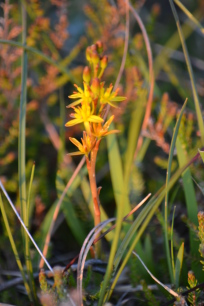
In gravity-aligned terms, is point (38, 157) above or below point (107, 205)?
above

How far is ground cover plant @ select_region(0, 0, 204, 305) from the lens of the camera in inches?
28.0

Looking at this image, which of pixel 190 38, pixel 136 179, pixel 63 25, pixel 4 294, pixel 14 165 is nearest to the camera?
pixel 4 294

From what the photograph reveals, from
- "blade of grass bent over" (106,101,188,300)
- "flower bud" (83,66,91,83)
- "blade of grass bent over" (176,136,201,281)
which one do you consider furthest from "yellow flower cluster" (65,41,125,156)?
"blade of grass bent over" (176,136,201,281)

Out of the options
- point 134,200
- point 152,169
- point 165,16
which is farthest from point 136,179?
point 165,16

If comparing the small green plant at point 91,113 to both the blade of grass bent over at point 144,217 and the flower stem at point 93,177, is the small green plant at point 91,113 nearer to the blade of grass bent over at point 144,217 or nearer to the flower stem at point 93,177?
the flower stem at point 93,177

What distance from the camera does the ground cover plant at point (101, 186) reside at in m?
0.71

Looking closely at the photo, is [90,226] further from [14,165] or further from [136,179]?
[14,165]

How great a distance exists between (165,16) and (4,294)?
95.9 inches

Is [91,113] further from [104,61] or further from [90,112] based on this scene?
[104,61]

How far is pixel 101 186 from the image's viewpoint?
4.29 ft

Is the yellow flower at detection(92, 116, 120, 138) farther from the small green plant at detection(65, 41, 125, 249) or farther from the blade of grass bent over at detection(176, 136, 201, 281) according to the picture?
the blade of grass bent over at detection(176, 136, 201, 281)

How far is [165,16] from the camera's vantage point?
2754 mm

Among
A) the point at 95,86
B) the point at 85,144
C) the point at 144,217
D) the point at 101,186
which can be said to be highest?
the point at 95,86

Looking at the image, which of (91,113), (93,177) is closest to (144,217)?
(93,177)
